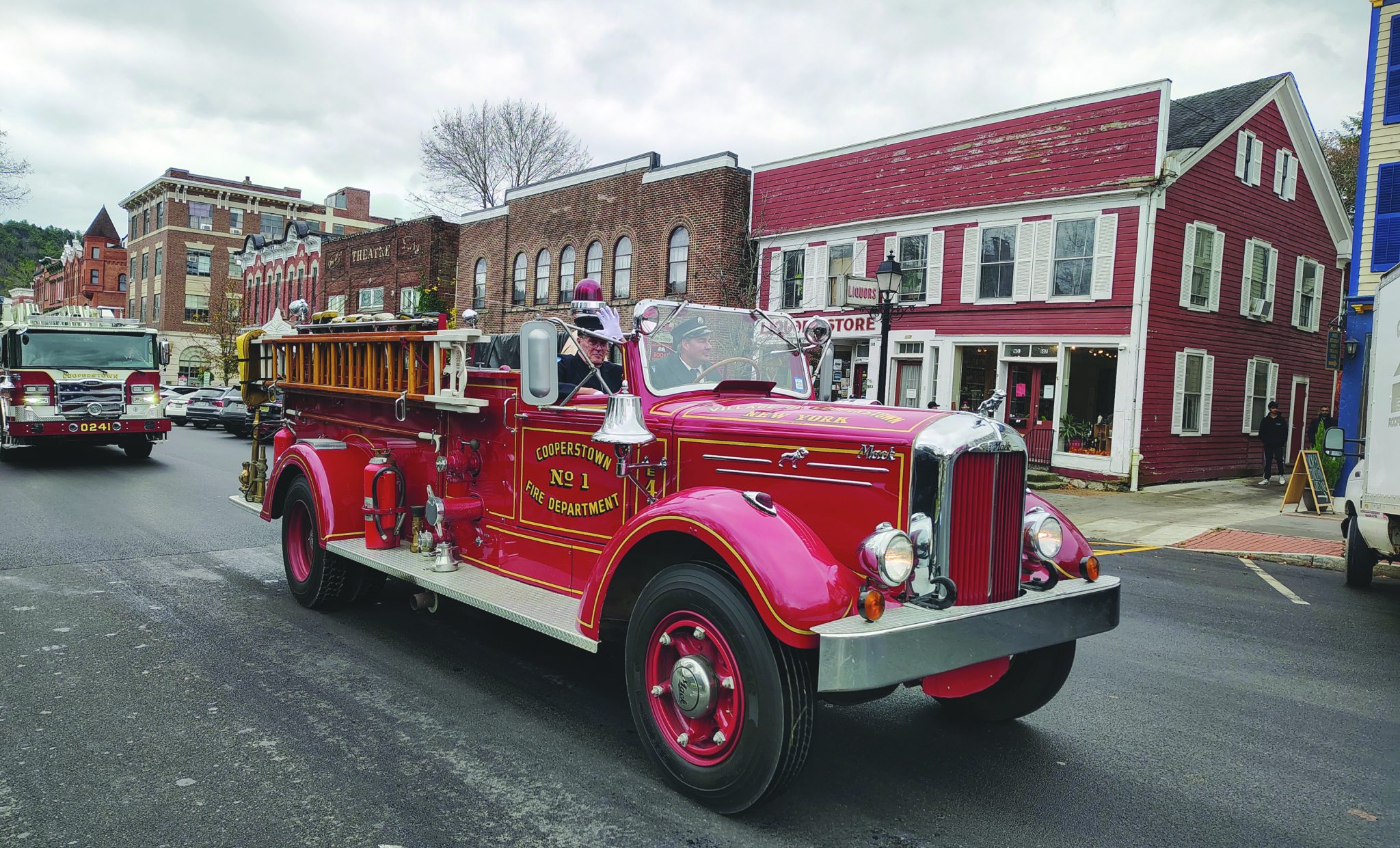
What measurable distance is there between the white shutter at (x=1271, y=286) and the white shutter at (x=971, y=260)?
6879 millimetres

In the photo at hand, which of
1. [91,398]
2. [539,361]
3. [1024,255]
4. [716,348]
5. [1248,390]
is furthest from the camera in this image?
[1248,390]

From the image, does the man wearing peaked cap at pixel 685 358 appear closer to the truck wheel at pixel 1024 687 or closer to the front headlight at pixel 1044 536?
the front headlight at pixel 1044 536

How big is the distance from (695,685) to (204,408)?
95.7ft

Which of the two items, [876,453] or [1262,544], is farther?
[1262,544]

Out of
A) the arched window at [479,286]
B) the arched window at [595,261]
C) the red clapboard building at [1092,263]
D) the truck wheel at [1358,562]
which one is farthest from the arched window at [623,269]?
the truck wheel at [1358,562]

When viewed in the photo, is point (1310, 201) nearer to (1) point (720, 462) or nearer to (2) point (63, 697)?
(1) point (720, 462)

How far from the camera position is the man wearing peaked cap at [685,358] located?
16.0 ft

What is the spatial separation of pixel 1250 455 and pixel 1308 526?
873 cm

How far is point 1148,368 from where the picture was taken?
16.8m

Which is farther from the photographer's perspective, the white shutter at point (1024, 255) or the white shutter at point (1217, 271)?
the white shutter at point (1217, 271)

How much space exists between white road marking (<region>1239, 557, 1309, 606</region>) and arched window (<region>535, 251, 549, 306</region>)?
20811 millimetres

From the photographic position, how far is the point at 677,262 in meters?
23.5

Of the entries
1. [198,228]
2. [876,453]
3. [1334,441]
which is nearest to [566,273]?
[1334,441]

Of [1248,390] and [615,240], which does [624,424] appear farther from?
[615,240]
